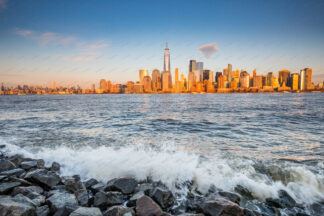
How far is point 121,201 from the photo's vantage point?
478 centimetres

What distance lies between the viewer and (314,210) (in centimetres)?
472

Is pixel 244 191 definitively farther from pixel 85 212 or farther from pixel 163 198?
pixel 85 212

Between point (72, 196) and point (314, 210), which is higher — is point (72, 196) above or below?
above

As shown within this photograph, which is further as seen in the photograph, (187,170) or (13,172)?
(187,170)

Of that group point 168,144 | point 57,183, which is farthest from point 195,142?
point 57,183

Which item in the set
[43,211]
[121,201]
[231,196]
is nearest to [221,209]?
[231,196]

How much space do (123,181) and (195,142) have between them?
671 cm

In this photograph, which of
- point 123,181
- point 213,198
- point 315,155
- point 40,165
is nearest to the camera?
point 213,198

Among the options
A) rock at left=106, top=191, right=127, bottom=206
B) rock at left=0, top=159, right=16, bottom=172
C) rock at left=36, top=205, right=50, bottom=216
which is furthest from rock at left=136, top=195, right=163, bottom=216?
rock at left=0, top=159, right=16, bottom=172

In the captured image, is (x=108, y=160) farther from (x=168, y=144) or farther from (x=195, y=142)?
(x=195, y=142)

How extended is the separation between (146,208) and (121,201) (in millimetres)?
931

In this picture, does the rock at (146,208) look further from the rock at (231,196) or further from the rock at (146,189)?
the rock at (231,196)

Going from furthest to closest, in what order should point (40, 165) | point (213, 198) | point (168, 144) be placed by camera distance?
point (168, 144) < point (40, 165) < point (213, 198)

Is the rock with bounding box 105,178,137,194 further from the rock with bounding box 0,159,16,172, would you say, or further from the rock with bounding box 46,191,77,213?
the rock with bounding box 0,159,16,172
